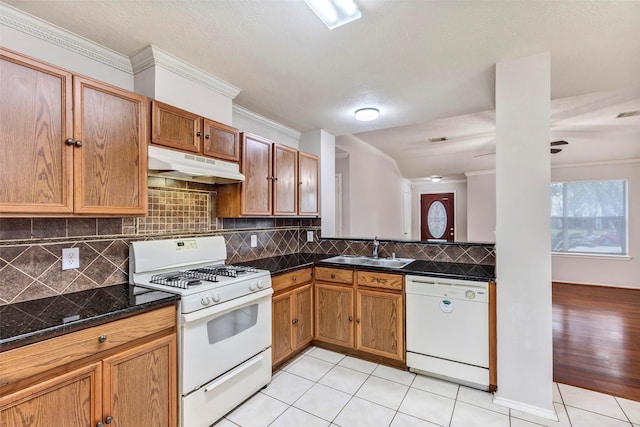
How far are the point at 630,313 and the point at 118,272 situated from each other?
5.99 metres

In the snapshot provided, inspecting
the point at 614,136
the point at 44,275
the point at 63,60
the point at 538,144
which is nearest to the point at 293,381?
the point at 44,275

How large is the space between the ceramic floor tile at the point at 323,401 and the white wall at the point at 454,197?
19.7 feet

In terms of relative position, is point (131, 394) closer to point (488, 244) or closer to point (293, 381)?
point (293, 381)

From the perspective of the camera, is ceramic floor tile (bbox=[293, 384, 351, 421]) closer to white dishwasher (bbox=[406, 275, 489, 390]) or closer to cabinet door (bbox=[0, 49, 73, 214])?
white dishwasher (bbox=[406, 275, 489, 390])

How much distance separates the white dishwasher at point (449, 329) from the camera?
230 cm

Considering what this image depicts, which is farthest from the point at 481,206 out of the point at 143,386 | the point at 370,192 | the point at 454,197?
the point at 143,386

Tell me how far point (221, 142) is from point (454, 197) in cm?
664

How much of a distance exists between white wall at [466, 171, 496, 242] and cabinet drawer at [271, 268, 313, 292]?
197 inches

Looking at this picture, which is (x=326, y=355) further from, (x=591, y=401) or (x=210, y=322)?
(x=591, y=401)

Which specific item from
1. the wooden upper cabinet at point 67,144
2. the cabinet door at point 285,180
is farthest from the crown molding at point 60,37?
the cabinet door at point 285,180

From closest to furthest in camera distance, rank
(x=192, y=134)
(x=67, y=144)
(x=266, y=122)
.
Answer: (x=67, y=144)
(x=192, y=134)
(x=266, y=122)

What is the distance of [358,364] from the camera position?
275 cm

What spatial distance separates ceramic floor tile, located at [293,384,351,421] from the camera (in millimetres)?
2084

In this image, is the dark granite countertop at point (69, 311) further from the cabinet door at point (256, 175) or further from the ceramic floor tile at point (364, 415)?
the ceramic floor tile at point (364, 415)
